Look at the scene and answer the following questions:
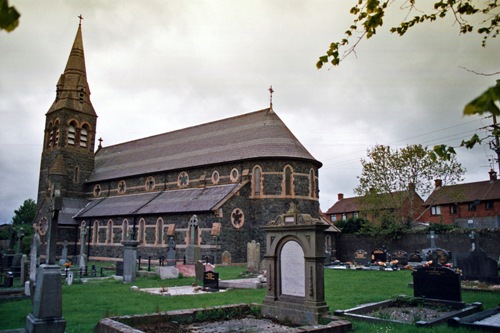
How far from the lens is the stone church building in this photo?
2783cm

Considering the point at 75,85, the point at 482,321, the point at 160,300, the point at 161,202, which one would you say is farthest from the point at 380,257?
the point at 75,85

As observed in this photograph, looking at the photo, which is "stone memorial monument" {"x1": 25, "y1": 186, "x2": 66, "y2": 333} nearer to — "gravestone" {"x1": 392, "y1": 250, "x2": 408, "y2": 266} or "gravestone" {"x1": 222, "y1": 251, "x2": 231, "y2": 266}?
"gravestone" {"x1": 222, "y1": 251, "x2": 231, "y2": 266}

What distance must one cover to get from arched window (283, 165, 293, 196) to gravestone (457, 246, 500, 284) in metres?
14.0

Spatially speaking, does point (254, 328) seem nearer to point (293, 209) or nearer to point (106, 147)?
point (293, 209)

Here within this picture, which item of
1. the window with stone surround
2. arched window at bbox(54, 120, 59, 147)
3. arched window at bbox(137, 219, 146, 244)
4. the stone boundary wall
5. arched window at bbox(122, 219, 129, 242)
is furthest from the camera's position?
arched window at bbox(54, 120, 59, 147)

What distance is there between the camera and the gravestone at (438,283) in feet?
32.5

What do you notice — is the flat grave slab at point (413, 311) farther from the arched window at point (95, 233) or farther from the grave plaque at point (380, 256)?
the arched window at point (95, 233)

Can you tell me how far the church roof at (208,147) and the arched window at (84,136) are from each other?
2817 millimetres

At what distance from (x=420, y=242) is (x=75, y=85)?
3458cm

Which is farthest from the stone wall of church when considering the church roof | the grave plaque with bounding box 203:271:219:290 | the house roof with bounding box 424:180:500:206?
the house roof with bounding box 424:180:500:206

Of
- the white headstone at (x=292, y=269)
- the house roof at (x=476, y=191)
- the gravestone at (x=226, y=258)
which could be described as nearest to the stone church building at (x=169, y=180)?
the gravestone at (x=226, y=258)

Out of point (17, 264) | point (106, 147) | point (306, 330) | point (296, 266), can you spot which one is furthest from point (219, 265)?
point (106, 147)

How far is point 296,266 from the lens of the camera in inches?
344

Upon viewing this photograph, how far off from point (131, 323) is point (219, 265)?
18166 mm
